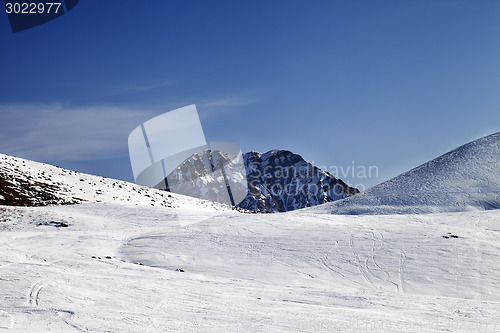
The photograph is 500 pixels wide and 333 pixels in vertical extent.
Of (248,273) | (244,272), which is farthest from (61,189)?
(248,273)

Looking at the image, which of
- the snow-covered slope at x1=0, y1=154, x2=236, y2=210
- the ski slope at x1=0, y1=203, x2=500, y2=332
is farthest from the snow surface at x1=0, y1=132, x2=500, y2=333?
the snow-covered slope at x1=0, y1=154, x2=236, y2=210

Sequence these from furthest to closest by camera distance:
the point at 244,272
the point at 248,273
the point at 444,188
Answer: the point at 444,188 < the point at 244,272 < the point at 248,273

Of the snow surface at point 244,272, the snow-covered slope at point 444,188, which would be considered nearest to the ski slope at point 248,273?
the snow surface at point 244,272

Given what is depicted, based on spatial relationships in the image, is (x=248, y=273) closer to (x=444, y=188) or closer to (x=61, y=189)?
(x=444, y=188)

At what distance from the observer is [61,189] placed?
4709cm

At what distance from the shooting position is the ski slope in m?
11.8

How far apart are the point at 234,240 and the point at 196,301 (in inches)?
464

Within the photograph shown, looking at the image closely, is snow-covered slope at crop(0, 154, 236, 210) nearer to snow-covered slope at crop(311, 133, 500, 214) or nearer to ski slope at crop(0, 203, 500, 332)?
ski slope at crop(0, 203, 500, 332)

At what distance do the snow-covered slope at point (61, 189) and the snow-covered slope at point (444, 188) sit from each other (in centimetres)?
2229

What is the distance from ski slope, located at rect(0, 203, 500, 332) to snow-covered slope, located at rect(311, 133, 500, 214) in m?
7.63

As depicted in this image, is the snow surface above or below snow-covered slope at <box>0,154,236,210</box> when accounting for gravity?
below

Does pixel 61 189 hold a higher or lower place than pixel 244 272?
higher

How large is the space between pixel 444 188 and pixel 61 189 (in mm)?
42214

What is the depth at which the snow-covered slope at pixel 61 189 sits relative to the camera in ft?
136
